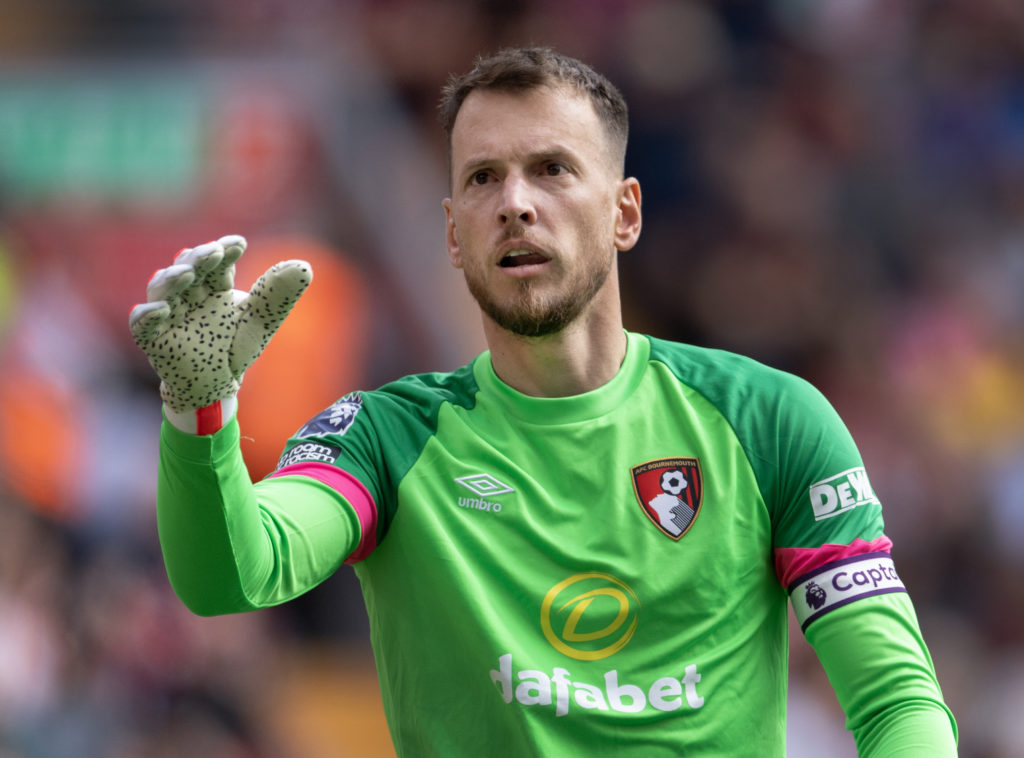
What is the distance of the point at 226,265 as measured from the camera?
8.51ft

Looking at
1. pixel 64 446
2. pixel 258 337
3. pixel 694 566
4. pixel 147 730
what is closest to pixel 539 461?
pixel 694 566

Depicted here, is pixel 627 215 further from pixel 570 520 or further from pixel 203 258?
pixel 203 258

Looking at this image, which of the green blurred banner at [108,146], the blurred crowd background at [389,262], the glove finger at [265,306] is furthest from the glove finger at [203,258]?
the green blurred banner at [108,146]

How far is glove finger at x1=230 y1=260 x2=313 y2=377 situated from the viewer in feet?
8.61

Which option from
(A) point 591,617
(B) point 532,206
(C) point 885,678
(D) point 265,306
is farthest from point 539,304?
(C) point 885,678

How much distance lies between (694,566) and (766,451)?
12.8 inches

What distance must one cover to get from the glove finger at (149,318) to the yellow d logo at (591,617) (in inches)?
43.2

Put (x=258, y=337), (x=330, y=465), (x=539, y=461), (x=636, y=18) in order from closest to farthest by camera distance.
Answer: (x=258, y=337)
(x=330, y=465)
(x=539, y=461)
(x=636, y=18)

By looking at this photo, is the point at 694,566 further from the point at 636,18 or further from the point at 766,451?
the point at 636,18

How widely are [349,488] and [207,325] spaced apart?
623mm

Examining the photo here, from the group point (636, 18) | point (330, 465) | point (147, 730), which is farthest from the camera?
point (636, 18)

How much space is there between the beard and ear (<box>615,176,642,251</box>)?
0.20 metres

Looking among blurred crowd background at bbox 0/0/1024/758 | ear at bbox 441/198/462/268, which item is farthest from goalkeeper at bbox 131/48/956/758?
blurred crowd background at bbox 0/0/1024/758

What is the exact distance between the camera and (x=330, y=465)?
312 cm
